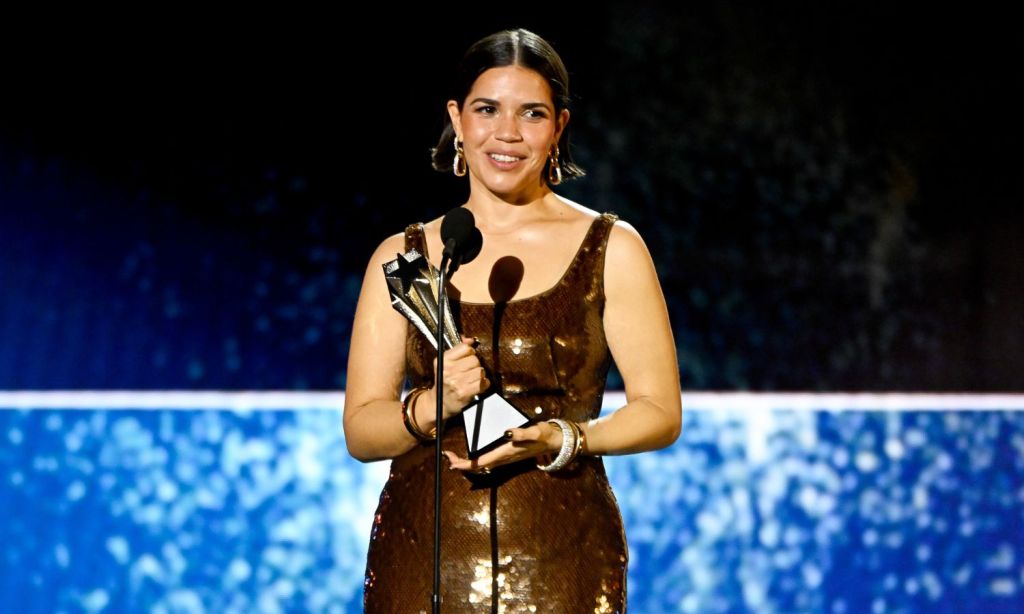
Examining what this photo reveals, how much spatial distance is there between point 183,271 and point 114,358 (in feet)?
0.95

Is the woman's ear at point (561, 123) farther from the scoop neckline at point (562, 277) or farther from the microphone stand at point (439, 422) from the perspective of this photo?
the microphone stand at point (439, 422)

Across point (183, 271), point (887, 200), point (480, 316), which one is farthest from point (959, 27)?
point (480, 316)

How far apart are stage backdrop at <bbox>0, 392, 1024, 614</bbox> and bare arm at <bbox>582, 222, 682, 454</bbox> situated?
1362 millimetres

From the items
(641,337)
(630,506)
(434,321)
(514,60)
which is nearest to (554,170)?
(514,60)

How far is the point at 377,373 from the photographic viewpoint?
1.75 metres

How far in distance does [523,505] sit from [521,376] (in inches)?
6.6

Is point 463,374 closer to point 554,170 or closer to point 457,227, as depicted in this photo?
point 457,227

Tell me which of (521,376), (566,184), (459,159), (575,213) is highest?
(566,184)

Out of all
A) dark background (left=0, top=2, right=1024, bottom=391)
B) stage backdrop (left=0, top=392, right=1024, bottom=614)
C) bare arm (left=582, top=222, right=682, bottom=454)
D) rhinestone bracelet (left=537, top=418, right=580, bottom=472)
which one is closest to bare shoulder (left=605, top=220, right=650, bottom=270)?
bare arm (left=582, top=222, right=682, bottom=454)

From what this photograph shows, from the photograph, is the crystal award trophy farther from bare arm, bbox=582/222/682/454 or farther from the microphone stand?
bare arm, bbox=582/222/682/454

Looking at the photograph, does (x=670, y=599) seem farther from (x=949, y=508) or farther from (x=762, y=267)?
(x=762, y=267)

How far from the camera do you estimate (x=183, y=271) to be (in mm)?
3311

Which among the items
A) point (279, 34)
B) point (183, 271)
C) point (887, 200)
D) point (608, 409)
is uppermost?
point (279, 34)

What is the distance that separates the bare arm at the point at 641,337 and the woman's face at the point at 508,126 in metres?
0.16
